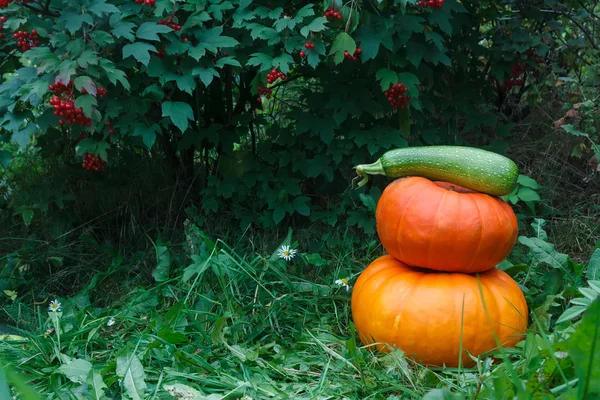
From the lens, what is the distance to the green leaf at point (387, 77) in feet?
9.78

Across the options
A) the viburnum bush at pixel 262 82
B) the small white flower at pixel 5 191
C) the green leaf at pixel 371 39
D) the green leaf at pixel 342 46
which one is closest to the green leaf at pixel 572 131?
the viburnum bush at pixel 262 82

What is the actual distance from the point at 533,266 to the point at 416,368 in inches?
37.2

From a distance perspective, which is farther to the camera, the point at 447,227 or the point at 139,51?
the point at 139,51

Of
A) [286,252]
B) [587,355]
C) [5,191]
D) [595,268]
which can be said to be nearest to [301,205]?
[286,252]

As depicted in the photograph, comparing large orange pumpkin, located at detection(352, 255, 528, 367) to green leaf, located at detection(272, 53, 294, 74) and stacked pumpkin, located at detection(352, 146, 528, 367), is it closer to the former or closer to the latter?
stacked pumpkin, located at detection(352, 146, 528, 367)

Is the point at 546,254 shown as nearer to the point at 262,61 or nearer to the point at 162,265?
the point at 262,61

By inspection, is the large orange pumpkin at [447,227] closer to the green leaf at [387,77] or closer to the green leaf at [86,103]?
the green leaf at [387,77]

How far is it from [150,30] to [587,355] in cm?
209

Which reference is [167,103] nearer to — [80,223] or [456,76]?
[80,223]

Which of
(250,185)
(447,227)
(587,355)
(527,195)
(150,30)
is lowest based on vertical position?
(250,185)

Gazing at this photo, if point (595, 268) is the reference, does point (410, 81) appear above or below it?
above

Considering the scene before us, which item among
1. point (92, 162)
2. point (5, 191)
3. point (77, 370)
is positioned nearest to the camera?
point (77, 370)

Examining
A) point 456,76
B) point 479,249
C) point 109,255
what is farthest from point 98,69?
point 456,76

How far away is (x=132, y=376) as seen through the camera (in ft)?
6.91
